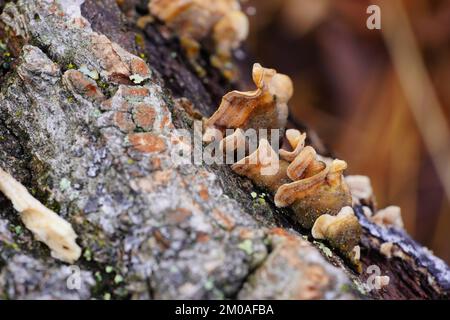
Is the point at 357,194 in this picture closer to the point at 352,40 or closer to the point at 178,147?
the point at 178,147

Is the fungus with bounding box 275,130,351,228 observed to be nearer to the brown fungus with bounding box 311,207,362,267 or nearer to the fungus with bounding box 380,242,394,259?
the brown fungus with bounding box 311,207,362,267

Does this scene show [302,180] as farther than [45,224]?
Yes

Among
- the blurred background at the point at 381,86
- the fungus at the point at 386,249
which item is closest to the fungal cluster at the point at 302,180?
the fungus at the point at 386,249

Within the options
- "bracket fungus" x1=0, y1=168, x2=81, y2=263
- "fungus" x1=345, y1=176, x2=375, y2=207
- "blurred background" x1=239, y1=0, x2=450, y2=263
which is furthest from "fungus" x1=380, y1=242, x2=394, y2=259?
"blurred background" x1=239, y1=0, x2=450, y2=263

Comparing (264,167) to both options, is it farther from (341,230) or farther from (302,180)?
(341,230)

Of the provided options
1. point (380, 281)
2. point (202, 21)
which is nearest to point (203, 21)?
point (202, 21)

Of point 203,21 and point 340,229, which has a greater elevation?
point 203,21
